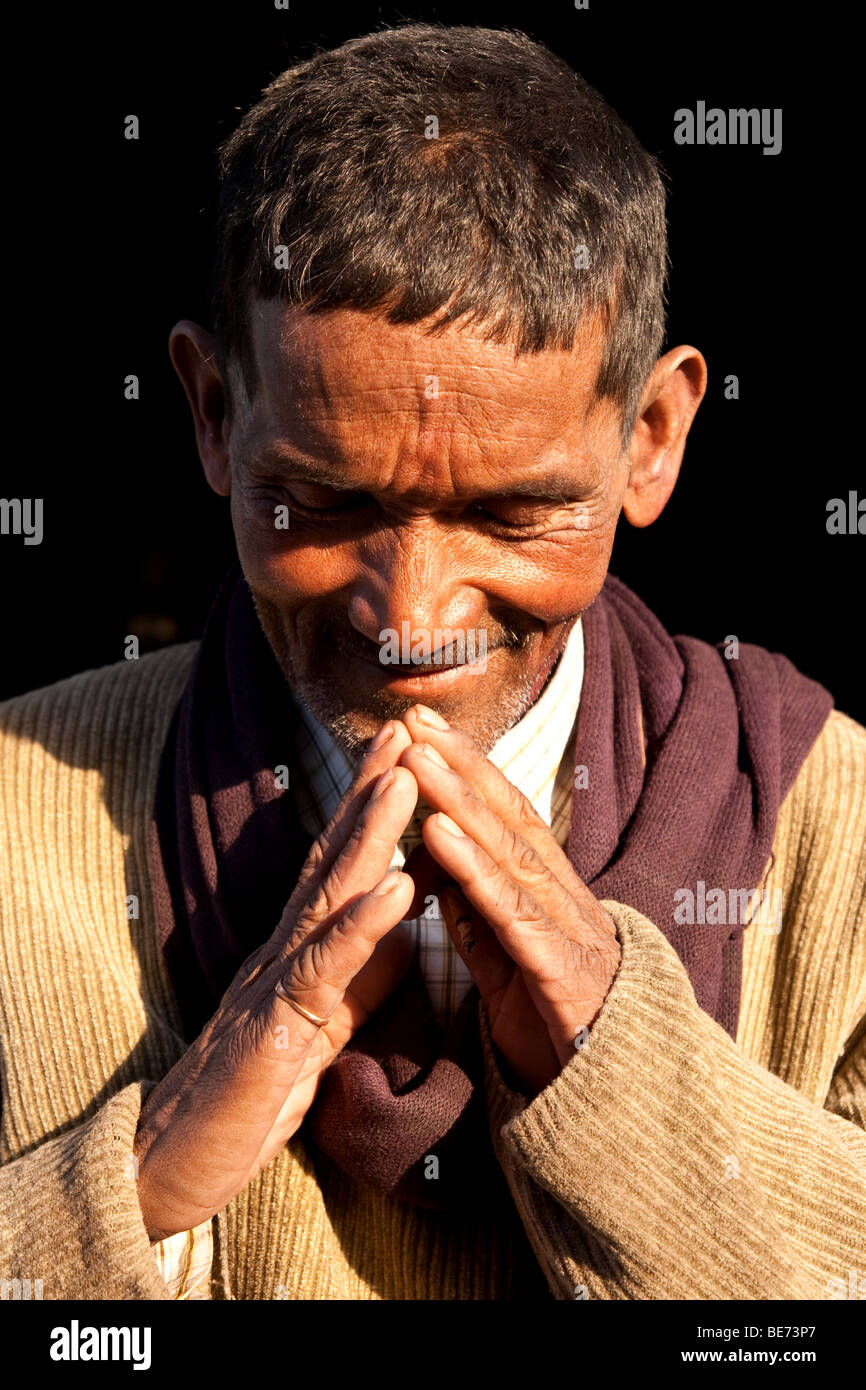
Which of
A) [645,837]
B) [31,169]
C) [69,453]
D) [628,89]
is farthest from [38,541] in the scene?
[645,837]

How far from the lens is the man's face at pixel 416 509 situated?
6.54 feet

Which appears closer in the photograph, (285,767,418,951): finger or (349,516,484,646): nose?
(285,767,418,951): finger

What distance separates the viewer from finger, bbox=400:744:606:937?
6.41 feet

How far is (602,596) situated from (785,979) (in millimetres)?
818

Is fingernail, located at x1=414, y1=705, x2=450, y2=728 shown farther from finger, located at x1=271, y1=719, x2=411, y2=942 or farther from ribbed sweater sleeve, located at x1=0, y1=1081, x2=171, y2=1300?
ribbed sweater sleeve, located at x1=0, y1=1081, x2=171, y2=1300

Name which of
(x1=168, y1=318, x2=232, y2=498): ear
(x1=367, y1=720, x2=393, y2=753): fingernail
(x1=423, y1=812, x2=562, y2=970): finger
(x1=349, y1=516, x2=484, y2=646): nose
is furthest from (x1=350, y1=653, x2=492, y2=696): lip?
(x1=168, y1=318, x2=232, y2=498): ear

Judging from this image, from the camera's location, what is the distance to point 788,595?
401 centimetres

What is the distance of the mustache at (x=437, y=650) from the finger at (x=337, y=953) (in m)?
0.36

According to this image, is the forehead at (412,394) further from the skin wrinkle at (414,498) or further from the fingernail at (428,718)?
the fingernail at (428,718)

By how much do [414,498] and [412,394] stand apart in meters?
0.15

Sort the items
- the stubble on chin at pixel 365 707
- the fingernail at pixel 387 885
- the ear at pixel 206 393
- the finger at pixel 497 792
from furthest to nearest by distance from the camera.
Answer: the ear at pixel 206 393
the stubble on chin at pixel 365 707
the finger at pixel 497 792
the fingernail at pixel 387 885

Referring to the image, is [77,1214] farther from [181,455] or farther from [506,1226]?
[181,455]

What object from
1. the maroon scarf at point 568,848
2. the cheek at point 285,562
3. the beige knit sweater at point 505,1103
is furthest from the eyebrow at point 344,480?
the beige knit sweater at point 505,1103

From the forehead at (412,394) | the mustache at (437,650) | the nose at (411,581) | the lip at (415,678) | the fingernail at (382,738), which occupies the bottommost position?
the fingernail at (382,738)
